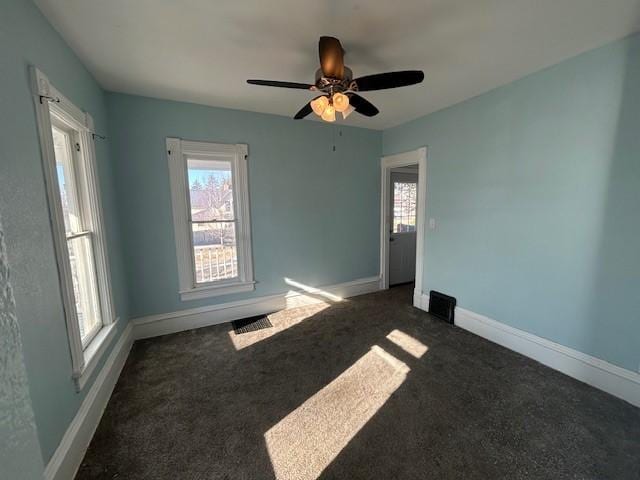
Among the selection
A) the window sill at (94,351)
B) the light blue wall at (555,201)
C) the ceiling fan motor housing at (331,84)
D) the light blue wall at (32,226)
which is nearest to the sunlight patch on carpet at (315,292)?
the light blue wall at (555,201)

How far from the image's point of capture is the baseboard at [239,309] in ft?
10.0

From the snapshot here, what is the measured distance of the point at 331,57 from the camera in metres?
1.62

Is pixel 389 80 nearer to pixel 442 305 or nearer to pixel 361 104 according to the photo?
pixel 361 104

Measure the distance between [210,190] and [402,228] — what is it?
314cm

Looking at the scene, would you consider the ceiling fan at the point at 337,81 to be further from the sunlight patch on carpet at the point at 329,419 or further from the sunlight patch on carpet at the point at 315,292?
the sunlight patch on carpet at the point at 315,292

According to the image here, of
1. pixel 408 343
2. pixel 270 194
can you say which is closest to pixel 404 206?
pixel 270 194

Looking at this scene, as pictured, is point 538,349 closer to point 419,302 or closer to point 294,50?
point 419,302

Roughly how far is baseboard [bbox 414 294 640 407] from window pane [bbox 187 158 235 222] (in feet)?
10.1

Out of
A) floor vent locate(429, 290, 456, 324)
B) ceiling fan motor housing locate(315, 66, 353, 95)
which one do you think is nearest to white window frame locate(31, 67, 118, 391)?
ceiling fan motor housing locate(315, 66, 353, 95)

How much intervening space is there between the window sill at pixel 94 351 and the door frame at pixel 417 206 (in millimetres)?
3420

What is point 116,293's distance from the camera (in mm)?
2557

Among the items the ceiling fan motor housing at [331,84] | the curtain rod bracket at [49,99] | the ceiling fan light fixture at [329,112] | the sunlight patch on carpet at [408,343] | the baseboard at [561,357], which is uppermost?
the ceiling fan motor housing at [331,84]

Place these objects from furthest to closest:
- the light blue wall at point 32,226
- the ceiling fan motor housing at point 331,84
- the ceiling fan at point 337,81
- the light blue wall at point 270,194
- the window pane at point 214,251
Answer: the window pane at point 214,251, the light blue wall at point 270,194, the ceiling fan motor housing at point 331,84, the ceiling fan at point 337,81, the light blue wall at point 32,226

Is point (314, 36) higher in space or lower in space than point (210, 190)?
higher
